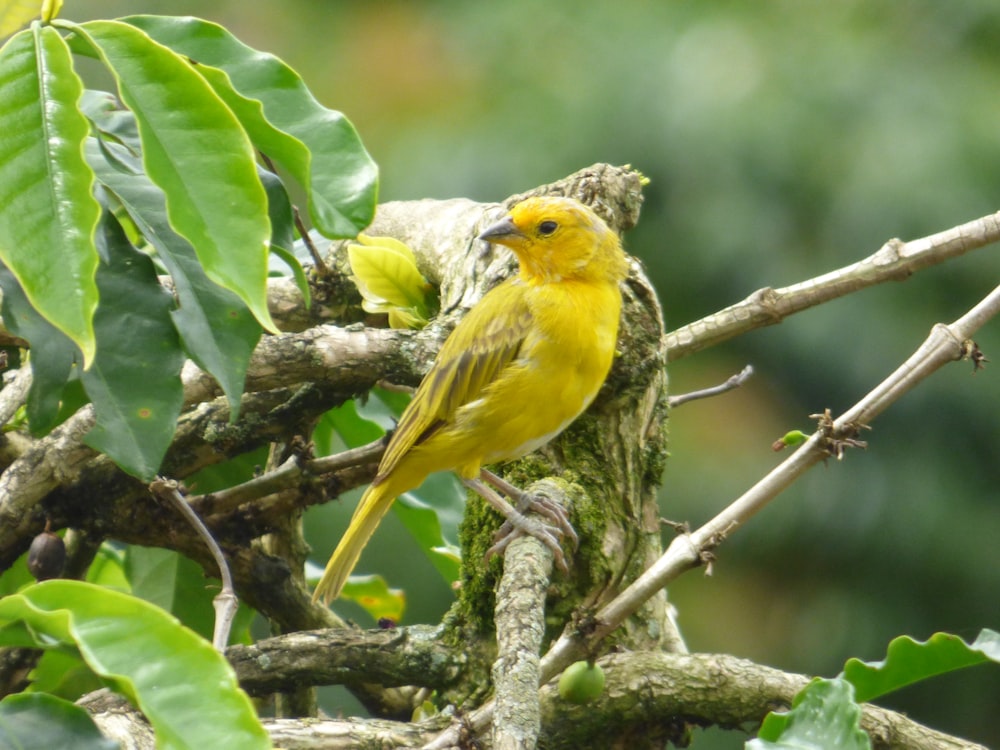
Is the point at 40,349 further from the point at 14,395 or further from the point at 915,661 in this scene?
the point at 915,661

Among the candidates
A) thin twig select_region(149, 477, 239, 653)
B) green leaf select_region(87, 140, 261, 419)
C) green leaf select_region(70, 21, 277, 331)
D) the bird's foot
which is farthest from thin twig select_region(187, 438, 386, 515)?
green leaf select_region(70, 21, 277, 331)

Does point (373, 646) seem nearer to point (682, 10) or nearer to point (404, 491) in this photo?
point (404, 491)

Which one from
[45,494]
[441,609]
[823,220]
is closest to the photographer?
[45,494]

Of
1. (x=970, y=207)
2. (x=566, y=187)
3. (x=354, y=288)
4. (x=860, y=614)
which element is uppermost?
(x=970, y=207)

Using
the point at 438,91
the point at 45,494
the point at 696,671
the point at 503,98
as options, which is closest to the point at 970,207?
the point at 503,98

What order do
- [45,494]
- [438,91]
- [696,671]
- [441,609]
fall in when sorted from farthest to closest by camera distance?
1. [438,91]
2. [441,609]
3. [45,494]
4. [696,671]

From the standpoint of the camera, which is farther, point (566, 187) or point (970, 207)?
point (970, 207)

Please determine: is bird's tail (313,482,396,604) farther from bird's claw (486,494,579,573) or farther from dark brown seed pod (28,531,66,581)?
dark brown seed pod (28,531,66,581)

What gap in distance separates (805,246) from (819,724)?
6.14 meters

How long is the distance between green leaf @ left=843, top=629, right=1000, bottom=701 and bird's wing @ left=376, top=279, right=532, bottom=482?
1226mm

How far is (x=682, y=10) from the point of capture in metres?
9.23

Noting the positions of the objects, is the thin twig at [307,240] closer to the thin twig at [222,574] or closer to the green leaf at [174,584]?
the thin twig at [222,574]

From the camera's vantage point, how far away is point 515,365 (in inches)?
129

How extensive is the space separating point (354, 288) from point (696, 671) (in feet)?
5.08
